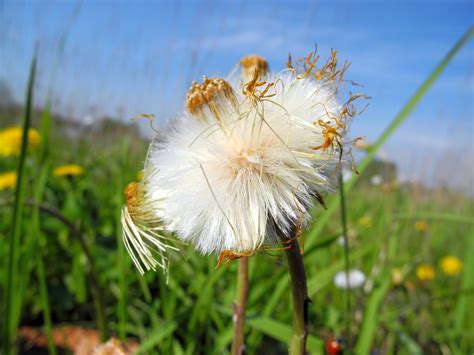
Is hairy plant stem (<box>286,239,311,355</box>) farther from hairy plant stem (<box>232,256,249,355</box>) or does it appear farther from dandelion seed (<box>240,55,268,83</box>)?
dandelion seed (<box>240,55,268,83</box>)

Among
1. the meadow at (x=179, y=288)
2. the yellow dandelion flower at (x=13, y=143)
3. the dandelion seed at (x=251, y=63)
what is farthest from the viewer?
the yellow dandelion flower at (x=13, y=143)

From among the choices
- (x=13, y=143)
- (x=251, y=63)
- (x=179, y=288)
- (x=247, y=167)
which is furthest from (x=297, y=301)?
(x=13, y=143)

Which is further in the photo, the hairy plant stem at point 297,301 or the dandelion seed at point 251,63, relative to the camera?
the dandelion seed at point 251,63

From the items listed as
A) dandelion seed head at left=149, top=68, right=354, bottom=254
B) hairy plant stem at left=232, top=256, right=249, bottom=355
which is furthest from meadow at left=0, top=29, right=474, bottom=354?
dandelion seed head at left=149, top=68, right=354, bottom=254

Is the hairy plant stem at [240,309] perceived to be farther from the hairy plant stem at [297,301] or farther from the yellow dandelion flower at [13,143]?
the yellow dandelion flower at [13,143]

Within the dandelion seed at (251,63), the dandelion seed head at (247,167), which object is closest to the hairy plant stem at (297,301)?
the dandelion seed head at (247,167)

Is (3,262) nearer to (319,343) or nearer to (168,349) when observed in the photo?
(168,349)
